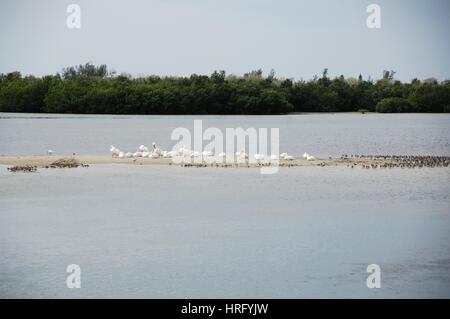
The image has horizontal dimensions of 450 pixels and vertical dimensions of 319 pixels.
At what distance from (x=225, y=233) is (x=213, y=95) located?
60.9m

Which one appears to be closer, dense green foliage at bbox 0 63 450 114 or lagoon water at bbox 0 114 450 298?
lagoon water at bbox 0 114 450 298

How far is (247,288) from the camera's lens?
9477 mm

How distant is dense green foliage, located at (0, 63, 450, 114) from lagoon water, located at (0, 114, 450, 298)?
52.1 m

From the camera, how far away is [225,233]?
12.5 m

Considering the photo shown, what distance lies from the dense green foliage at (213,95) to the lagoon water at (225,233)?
171 ft

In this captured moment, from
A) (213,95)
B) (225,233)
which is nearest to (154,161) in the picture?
(225,233)

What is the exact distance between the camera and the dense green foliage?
7281 cm

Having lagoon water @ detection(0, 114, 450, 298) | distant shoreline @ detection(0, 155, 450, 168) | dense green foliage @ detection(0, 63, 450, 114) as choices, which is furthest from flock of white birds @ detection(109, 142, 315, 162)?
dense green foliage @ detection(0, 63, 450, 114)

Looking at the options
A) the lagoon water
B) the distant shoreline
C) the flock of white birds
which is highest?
the flock of white birds

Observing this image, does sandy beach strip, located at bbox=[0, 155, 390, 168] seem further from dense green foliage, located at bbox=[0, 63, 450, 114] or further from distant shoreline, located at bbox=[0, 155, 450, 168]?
dense green foliage, located at bbox=[0, 63, 450, 114]

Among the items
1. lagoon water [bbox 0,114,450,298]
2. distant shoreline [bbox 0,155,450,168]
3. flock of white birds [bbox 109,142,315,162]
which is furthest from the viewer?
flock of white birds [bbox 109,142,315,162]

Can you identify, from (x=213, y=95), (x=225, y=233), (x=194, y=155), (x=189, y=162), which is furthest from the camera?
(x=213, y=95)

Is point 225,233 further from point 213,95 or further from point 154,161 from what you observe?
point 213,95
